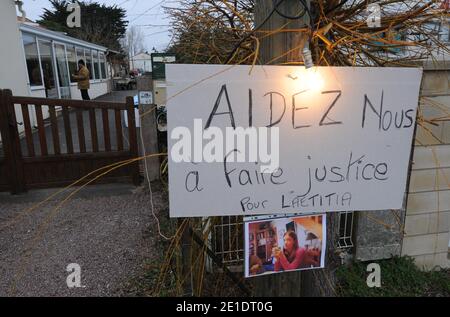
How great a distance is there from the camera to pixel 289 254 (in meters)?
1.46

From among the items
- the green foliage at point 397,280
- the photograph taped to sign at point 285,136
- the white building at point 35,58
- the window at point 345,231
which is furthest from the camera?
the white building at point 35,58

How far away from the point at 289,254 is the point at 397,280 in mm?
2189

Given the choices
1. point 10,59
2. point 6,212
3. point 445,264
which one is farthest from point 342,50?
point 10,59

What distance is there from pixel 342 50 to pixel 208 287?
1.86 meters

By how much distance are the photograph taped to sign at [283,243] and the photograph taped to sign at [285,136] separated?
0.32 feet

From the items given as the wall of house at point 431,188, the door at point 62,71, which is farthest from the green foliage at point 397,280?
the door at point 62,71

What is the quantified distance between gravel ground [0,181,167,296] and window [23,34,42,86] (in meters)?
6.17

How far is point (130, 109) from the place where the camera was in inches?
182

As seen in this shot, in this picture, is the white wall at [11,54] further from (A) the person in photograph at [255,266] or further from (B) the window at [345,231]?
(A) the person in photograph at [255,266]

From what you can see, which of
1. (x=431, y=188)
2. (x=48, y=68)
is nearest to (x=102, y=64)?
(x=48, y=68)

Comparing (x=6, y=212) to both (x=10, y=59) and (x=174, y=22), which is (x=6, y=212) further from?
(x=10, y=59)

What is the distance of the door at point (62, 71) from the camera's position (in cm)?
1202

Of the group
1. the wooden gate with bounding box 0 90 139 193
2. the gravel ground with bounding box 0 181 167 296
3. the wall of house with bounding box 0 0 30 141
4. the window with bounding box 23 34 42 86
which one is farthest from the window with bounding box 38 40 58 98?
the gravel ground with bounding box 0 181 167 296

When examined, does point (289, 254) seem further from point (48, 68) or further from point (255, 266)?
point (48, 68)
